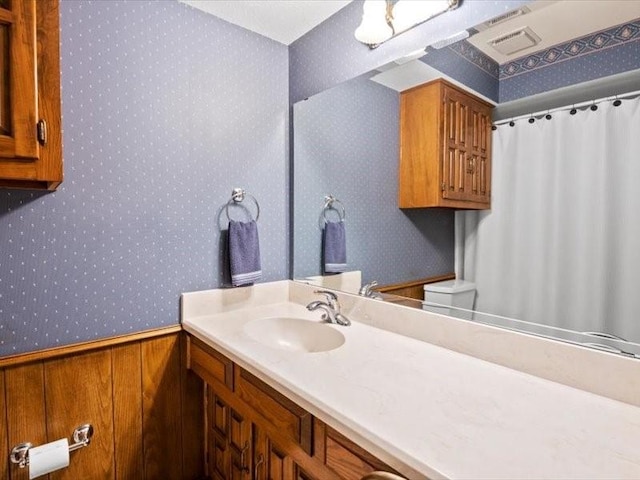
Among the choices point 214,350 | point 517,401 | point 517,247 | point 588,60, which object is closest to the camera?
point 517,401

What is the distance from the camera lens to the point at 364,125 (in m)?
1.53

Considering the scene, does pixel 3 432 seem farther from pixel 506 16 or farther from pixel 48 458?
pixel 506 16

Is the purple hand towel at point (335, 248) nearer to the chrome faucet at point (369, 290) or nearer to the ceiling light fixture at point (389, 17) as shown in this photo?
the chrome faucet at point (369, 290)

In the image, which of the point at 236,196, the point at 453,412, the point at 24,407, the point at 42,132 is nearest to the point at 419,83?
the point at 236,196

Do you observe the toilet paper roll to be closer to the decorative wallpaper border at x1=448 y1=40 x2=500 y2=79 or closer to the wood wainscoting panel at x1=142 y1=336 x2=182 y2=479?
the wood wainscoting panel at x1=142 y1=336 x2=182 y2=479

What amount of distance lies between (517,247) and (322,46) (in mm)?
1231

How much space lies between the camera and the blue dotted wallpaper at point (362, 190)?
1335mm

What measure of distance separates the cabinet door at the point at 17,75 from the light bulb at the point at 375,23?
3.43 feet

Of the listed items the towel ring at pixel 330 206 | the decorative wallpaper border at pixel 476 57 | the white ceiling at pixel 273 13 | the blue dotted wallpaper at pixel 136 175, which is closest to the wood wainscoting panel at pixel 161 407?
the blue dotted wallpaper at pixel 136 175

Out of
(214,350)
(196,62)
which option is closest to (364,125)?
(196,62)

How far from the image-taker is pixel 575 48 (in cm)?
92

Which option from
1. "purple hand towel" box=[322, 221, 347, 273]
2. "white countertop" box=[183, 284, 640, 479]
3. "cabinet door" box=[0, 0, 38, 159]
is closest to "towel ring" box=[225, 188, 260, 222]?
"purple hand towel" box=[322, 221, 347, 273]

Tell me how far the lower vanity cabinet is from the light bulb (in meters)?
1.31

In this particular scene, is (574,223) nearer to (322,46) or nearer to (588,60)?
(588,60)
